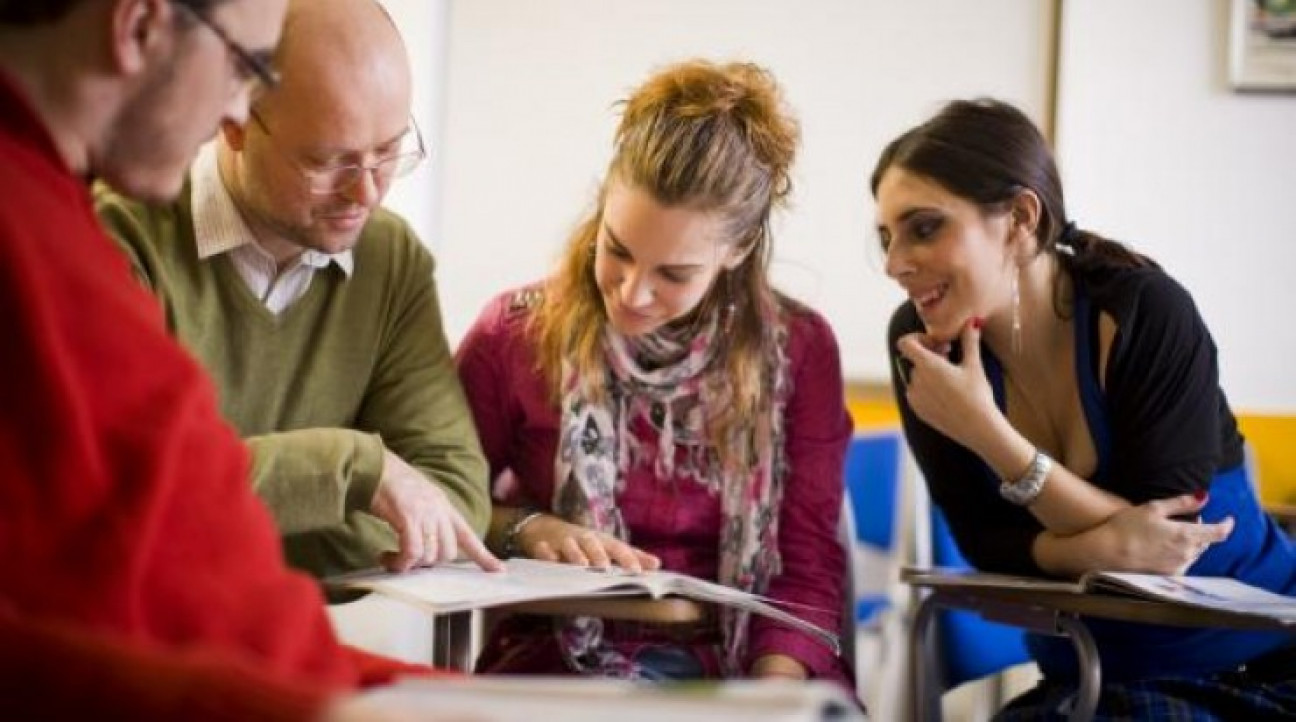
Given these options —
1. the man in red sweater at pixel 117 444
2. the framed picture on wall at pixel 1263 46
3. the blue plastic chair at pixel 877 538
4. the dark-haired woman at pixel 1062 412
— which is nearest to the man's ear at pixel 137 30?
the man in red sweater at pixel 117 444

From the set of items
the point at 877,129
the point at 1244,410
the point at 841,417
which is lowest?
the point at 1244,410

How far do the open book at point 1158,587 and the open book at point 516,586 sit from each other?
22 cm

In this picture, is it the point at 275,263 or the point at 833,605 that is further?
the point at 833,605

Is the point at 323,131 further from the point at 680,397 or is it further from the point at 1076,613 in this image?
the point at 1076,613

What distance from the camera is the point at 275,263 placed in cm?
176

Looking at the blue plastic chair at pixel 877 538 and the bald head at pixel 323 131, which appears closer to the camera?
the bald head at pixel 323 131

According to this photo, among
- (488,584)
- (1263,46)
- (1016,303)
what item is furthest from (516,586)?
(1263,46)

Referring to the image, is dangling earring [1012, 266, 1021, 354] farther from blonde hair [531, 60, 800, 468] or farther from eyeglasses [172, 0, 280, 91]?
eyeglasses [172, 0, 280, 91]

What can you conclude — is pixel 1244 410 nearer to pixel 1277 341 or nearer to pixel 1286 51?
pixel 1277 341

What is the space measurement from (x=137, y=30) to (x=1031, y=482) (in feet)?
4.36

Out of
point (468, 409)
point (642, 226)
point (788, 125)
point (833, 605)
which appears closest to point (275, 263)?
point (468, 409)

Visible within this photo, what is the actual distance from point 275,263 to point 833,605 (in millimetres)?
869

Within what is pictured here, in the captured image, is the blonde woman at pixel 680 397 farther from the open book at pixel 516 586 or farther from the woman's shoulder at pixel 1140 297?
the woman's shoulder at pixel 1140 297

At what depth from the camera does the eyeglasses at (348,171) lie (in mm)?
1666
